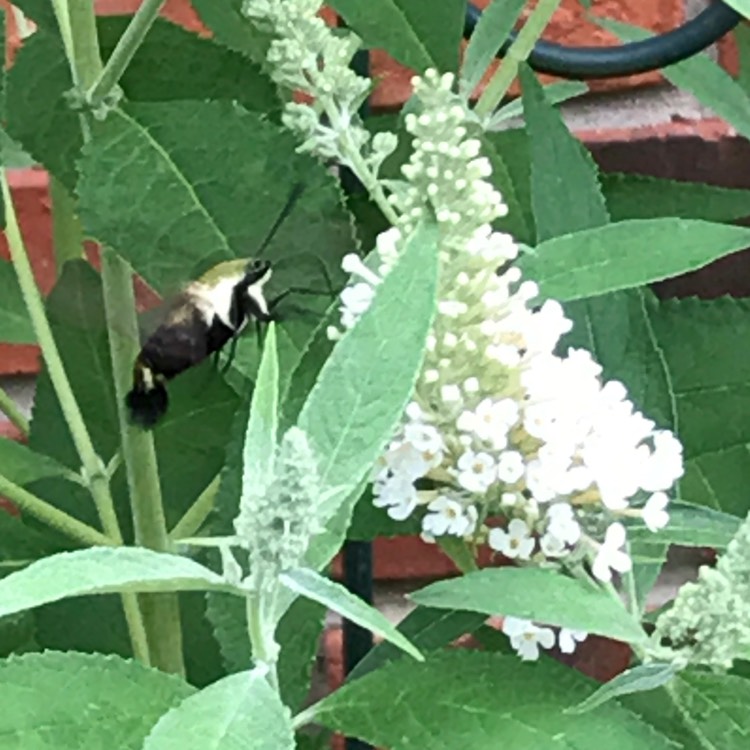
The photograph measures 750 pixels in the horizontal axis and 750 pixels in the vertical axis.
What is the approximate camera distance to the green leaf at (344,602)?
19 centimetres

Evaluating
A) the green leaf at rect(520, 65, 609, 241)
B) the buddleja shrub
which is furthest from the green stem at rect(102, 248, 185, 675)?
the green leaf at rect(520, 65, 609, 241)

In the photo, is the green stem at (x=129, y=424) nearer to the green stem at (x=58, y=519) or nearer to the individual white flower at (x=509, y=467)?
the green stem at (x=58, y=519)

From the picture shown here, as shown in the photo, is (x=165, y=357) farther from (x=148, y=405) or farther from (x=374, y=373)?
(x=374, y=373)

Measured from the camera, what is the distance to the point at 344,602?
19 cm

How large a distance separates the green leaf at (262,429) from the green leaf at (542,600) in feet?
0.14

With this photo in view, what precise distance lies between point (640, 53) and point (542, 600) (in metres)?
0.19

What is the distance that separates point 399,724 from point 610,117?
1.21ft

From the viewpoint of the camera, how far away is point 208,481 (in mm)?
366

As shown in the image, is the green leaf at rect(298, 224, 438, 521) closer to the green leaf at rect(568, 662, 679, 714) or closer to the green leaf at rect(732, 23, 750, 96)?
the green leaf at rect(568, 662, 679, 714)

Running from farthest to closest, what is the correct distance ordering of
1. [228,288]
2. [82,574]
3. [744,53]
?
[744,53], [228,288], [82,574]

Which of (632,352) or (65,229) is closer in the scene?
(632,352)

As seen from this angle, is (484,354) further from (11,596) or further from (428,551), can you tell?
(428,551)

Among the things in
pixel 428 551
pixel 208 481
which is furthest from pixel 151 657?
pixel 428 551

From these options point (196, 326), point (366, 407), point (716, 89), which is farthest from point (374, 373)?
point (716, 89)
